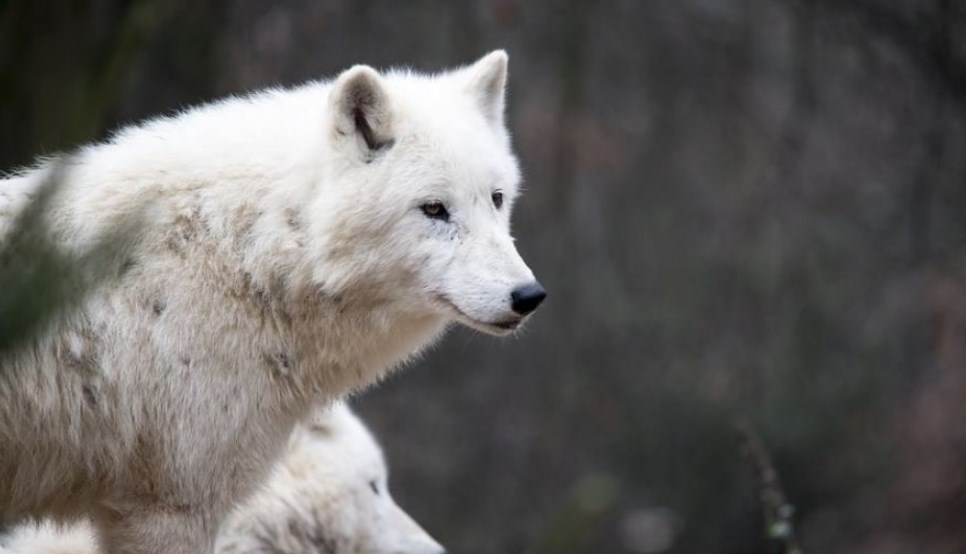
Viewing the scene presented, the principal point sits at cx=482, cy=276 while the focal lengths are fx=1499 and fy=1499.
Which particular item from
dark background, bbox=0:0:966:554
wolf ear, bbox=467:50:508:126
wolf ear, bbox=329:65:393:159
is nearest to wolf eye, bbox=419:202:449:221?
wolf ear, bbox=329:65:393:159

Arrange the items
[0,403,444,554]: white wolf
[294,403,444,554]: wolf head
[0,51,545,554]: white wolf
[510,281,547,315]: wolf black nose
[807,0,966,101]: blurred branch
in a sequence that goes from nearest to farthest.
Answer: [0,51,545,554]: white wolf, [510,281,547,315]: wolf black nose, [0,403,444,554]: white wolf, [294,403,444,554]: wolf head, [807,0,966,101]: blurred branch

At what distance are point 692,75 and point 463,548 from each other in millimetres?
4773

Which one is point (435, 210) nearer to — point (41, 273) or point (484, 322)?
point (484, 322)

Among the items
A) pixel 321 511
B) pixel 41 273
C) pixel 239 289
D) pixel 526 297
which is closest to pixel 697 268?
pixel 321 511

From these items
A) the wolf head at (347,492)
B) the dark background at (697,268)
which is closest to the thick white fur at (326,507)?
the wolf head at (347,492)

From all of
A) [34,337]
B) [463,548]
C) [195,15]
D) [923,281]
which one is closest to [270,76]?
[195,15]

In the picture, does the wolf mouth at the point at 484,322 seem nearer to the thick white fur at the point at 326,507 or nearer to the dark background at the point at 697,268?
the thick white fur at the point at 326,507

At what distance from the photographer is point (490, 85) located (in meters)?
5.27

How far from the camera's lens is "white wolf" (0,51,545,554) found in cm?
438

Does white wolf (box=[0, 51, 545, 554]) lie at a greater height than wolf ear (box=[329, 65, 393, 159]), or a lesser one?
lesser

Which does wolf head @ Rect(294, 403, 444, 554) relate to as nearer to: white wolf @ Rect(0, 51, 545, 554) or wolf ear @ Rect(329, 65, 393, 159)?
white wolf @ Rect(0, 51, 545, 554)

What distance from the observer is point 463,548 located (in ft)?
41.5

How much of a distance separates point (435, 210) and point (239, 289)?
2.21ft

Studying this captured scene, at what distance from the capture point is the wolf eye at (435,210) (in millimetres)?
4805
